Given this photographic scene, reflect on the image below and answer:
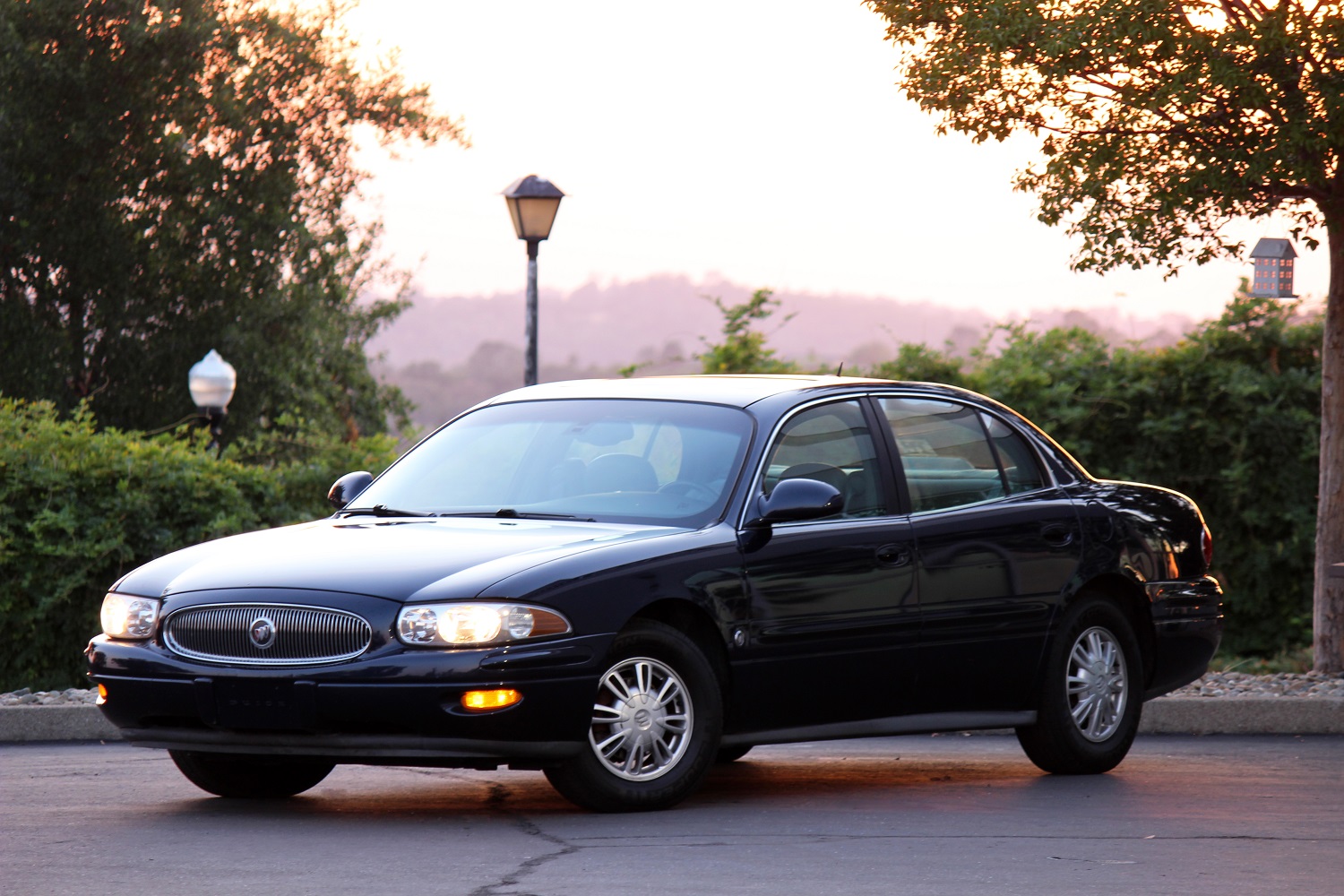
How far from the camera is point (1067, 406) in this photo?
647 inches

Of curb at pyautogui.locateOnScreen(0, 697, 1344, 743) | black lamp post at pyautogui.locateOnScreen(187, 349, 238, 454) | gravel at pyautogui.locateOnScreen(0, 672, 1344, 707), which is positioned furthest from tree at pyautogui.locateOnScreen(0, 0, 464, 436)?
curb at pyautogui.locateOnScreen(0, 697, 1344, 743)

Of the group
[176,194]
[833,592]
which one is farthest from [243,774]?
[176,194]

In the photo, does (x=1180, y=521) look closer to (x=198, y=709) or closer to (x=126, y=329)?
(x=198, y=709)

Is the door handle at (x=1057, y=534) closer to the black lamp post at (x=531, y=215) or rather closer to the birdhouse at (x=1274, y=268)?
the birdhouse at (x=1274, y=268)

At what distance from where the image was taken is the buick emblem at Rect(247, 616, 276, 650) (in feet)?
22.9

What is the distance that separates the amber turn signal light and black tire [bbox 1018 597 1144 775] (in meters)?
2.83

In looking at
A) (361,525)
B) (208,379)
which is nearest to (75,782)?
(361,525)

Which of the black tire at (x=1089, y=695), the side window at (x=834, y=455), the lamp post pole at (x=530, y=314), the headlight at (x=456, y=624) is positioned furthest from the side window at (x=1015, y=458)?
the lamp post pole at (x=530, y=314)

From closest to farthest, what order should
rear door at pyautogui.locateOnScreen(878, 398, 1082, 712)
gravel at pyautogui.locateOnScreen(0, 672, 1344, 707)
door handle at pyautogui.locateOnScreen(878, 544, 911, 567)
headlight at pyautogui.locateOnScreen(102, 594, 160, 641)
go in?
headlight at pyautogui.locateOnScreen(102, 594, 160, 641), door handle at pyautogui.locateOnScreen(878, 544, 911, 567), rear door at pyautogui.locateOnScreen(878, 398, 1082, 712), gravel at pyautogui.locateOnScreen(0, 672, 1344, 707)

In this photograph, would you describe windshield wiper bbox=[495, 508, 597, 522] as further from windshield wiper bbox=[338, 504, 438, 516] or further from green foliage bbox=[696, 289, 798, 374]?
green foliage bbox=[696, 289, 798, 374]

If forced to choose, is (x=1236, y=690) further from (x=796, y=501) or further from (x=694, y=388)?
(x=796, y=501)

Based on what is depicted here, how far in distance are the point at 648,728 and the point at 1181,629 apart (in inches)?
129

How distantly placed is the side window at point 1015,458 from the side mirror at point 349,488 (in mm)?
2667

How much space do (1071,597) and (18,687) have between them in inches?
290
